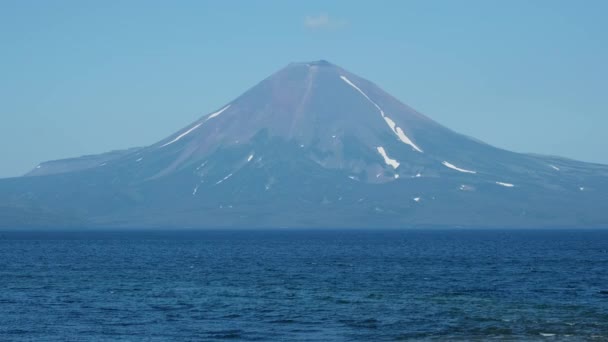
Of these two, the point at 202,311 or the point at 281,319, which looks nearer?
the point at 281,319

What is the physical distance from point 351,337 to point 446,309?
38.8 ft

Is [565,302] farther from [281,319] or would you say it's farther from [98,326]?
[98,326]

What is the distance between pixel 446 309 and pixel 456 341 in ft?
40.6

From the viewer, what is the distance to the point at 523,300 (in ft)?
204

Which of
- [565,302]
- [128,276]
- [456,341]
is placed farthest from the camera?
[128,276]

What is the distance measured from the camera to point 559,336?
46188 millimetres

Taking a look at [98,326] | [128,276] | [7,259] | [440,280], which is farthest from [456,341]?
[7,259]

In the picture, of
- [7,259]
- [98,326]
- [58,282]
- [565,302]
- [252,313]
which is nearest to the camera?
[98,326]

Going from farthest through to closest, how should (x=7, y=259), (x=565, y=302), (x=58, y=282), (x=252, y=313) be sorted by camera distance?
(x=7, y=259) < (x=58, y=282) < (x=565, y=302) < (x=252, y=313)

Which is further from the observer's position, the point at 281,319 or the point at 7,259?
the point at 7,259

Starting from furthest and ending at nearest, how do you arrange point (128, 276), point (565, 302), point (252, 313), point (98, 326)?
point (128, 276), point (565, 302), point (252, 313), point (98, 326)

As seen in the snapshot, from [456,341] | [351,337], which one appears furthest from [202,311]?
[456,341]

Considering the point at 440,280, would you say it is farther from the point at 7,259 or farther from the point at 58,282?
the point at 7,259

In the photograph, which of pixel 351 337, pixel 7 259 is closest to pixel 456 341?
pixel 351 337
